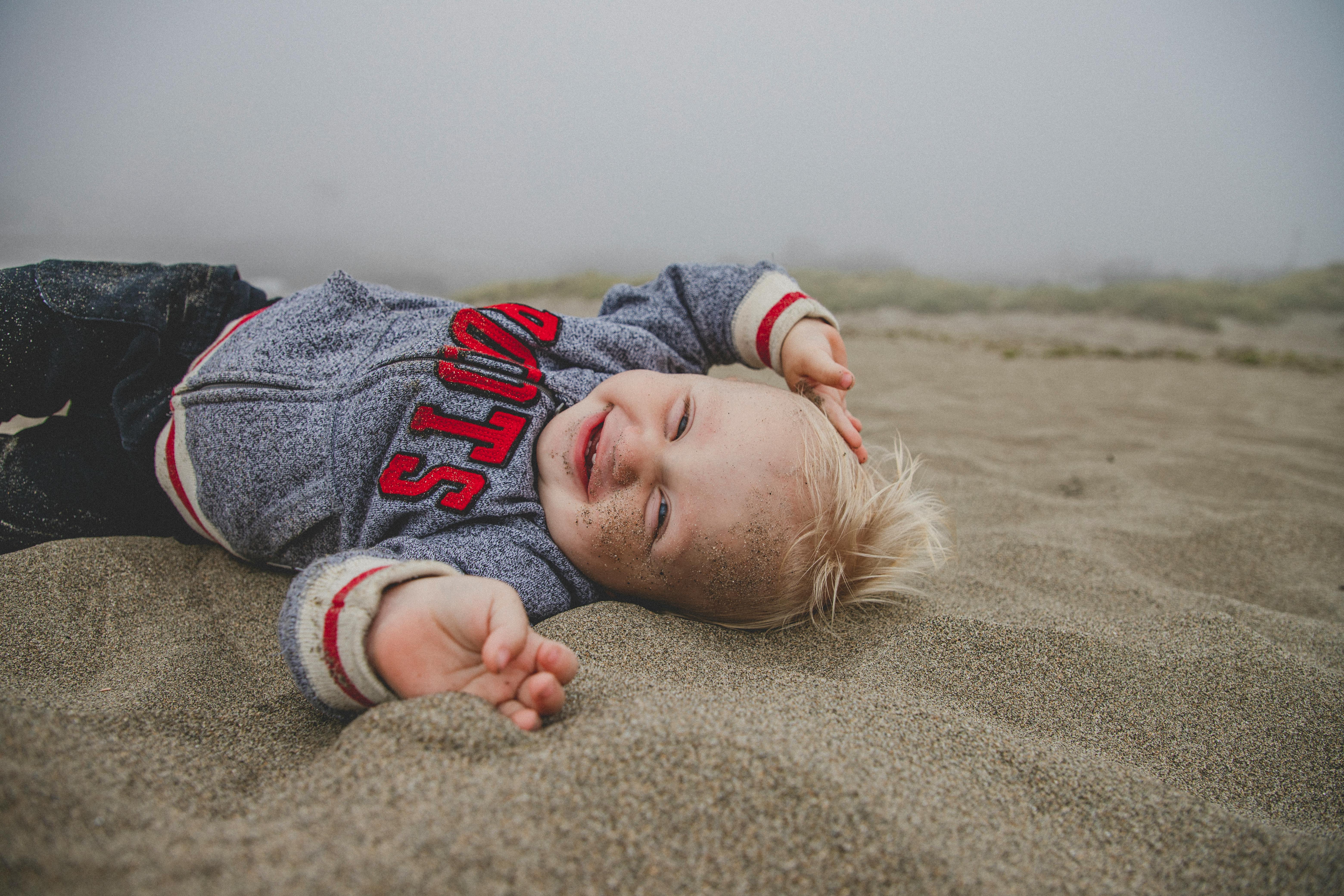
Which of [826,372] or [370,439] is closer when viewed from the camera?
[370,439]

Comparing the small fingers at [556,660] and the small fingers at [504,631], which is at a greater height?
the small fingers at [504,631]

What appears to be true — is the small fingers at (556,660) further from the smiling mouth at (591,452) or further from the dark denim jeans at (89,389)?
the dark denim jeans at (89,389)

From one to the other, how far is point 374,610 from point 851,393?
3.24 m

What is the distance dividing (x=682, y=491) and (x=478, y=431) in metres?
0.45

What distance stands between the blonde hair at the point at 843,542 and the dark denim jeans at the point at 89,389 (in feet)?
4.58

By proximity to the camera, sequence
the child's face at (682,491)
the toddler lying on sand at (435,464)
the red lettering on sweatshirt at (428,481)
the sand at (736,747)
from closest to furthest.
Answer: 1. the sand at (736,747)
2. the toddler lying on sand at (435,464)
3. the child's face at (682,491)
4. the red lettering on sweatshirt at (428,481)

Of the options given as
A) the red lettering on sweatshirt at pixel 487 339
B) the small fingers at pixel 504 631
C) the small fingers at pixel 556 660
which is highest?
the red lettering on sweatshirt at pixel 487 339

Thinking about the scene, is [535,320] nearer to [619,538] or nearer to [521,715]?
[619,538]

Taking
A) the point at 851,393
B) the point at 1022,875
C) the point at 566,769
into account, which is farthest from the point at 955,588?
the point at 851,393

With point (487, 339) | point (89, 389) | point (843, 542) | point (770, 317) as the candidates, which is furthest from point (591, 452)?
point (89, 389)

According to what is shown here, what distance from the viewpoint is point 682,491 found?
1136 millimetres

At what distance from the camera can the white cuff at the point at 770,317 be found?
1.69 m

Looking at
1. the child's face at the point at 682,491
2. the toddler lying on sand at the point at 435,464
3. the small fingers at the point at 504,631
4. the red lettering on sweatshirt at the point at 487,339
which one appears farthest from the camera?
the red lettering on sweatshirt at the point at 487,339

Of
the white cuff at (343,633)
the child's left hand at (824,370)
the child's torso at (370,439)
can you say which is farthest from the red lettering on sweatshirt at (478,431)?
the child's left hand at (824,370)
